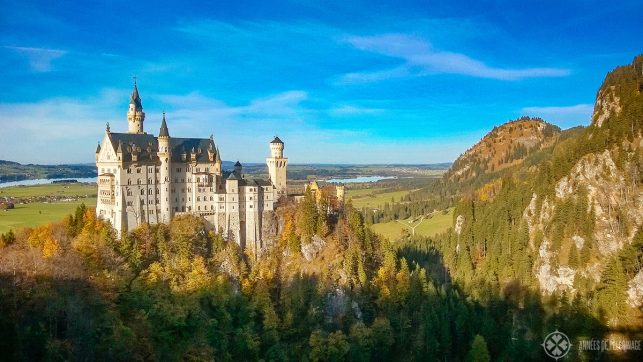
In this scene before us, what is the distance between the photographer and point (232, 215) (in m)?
93.8

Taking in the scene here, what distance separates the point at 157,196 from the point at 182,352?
3148cm

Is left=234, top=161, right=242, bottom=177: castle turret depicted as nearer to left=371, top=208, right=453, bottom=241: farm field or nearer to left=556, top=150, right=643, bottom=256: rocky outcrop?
left=556, top=150, right=643, bottom=256: rocky outcrop

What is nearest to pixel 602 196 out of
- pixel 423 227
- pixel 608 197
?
pixel 608 197

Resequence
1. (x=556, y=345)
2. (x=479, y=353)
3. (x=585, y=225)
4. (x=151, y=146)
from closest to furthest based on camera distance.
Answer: (x=479, y=353), (x=556, y=345), (x=151, y=146), (x=585, y=225)

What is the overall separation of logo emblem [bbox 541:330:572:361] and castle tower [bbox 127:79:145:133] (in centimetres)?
7985

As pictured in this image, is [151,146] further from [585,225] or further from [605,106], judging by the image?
[605,106]

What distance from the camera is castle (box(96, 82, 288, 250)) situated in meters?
87.0

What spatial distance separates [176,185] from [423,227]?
98.6 meters

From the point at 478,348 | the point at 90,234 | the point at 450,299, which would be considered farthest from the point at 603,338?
the point at 90,234

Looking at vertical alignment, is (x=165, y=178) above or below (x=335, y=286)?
above

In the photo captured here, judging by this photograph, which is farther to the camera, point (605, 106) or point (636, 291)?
point (605, 106)

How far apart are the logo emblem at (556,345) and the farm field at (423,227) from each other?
75.5 m

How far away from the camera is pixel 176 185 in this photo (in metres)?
92.7

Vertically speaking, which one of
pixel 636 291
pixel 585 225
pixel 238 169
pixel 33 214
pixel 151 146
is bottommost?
pixel 636 291
